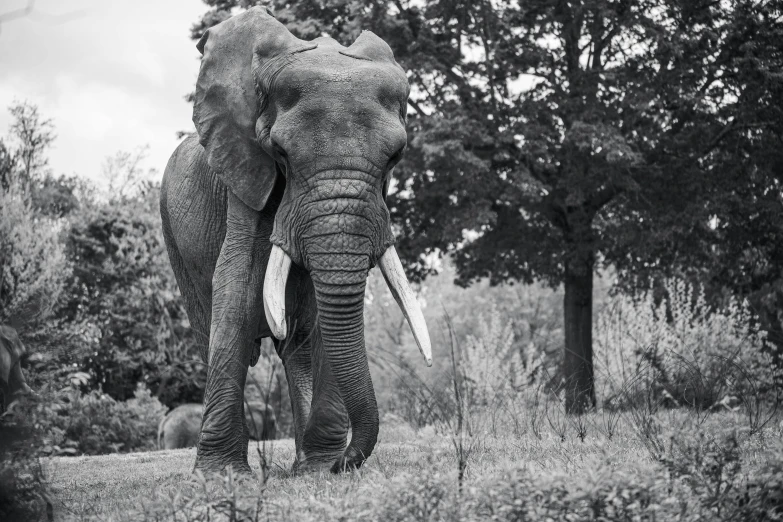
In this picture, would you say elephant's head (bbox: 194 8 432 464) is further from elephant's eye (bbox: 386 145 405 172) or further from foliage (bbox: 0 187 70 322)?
foliage (bbox: 0 187 70 322)

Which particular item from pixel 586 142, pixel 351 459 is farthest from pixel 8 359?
pixel 586 142

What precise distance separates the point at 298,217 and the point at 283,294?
20.5 inches

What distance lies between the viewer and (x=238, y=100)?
6.98 meters

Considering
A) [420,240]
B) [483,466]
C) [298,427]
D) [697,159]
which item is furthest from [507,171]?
[483,466]

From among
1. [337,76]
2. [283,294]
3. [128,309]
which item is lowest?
[283,294]

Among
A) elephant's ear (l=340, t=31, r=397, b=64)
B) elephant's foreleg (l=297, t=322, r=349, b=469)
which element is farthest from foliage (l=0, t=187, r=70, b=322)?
elephant's ear (l=340, t=31, r=397, b=64)

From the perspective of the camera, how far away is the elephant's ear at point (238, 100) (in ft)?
22.3

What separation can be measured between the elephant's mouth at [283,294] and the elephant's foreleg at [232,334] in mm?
296

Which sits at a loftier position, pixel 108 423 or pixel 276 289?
pixel 276 289

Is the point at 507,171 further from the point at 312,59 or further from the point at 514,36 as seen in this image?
the point at 312,59

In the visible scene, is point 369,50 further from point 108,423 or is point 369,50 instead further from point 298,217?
point 108,423

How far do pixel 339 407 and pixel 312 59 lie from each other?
8.27 feet

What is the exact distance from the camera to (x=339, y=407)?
714cm

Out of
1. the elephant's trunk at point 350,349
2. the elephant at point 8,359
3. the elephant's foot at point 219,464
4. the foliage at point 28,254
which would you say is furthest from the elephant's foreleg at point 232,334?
the foliage at point 28,254
